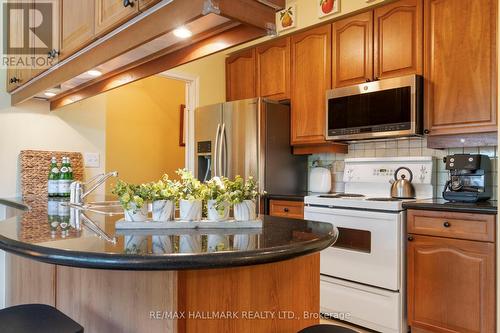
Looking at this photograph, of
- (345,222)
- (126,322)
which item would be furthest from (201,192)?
(345,222)

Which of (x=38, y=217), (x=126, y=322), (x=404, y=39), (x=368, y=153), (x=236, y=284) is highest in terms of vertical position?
(x=404, y=39)

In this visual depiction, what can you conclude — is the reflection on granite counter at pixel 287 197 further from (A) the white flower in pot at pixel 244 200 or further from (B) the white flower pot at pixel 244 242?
(B) the white flower pot at pixel 244 242

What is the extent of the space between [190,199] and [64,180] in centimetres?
173

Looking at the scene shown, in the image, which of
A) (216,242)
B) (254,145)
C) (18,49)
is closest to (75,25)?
(18,49)

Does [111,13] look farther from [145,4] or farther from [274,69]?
[274,69]

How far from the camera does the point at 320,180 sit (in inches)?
137

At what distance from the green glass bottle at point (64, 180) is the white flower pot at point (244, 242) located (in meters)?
1.89

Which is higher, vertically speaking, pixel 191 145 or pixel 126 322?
pixel 191 145

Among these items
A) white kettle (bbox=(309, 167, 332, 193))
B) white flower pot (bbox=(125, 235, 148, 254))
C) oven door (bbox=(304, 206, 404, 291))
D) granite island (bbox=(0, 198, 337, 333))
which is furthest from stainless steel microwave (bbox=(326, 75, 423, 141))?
white flower pot (bbox=(125, 235, 148, 254))

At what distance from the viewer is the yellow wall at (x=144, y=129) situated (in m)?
3.90

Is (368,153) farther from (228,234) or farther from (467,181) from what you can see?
(228,234)

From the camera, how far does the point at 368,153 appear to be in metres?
3.24

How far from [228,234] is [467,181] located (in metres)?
2.11

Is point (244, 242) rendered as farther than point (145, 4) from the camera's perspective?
No
